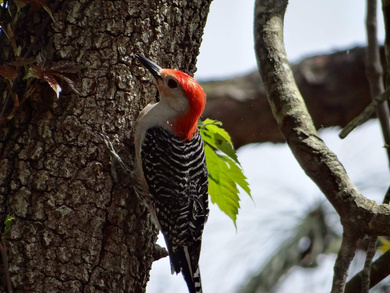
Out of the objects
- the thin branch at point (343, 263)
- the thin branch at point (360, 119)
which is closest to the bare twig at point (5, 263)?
the thin branch at point (343, 263)

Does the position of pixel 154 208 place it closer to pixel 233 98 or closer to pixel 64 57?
pixel 64 57

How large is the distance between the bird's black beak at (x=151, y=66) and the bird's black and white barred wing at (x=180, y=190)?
1.25ft

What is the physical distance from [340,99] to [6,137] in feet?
17.9

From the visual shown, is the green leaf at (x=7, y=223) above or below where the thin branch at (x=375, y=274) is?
A: above

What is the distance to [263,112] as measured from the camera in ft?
24.8

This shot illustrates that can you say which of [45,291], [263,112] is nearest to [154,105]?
[45,291]

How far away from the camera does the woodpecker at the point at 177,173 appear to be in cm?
331

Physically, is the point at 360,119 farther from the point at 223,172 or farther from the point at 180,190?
the point at 180,190

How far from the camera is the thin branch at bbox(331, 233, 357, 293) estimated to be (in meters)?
2.81

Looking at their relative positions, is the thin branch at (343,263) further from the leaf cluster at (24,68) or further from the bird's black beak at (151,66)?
the leaf cluster at (24,68)

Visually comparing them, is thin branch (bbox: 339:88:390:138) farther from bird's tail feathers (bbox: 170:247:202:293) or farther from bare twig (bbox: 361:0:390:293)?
bird's tail feathers (bbox: 170:247:202:293)

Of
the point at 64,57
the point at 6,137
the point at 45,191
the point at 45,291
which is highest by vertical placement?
the point at 64,57

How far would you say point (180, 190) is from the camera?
11.1 ft

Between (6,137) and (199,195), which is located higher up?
(6,137)
